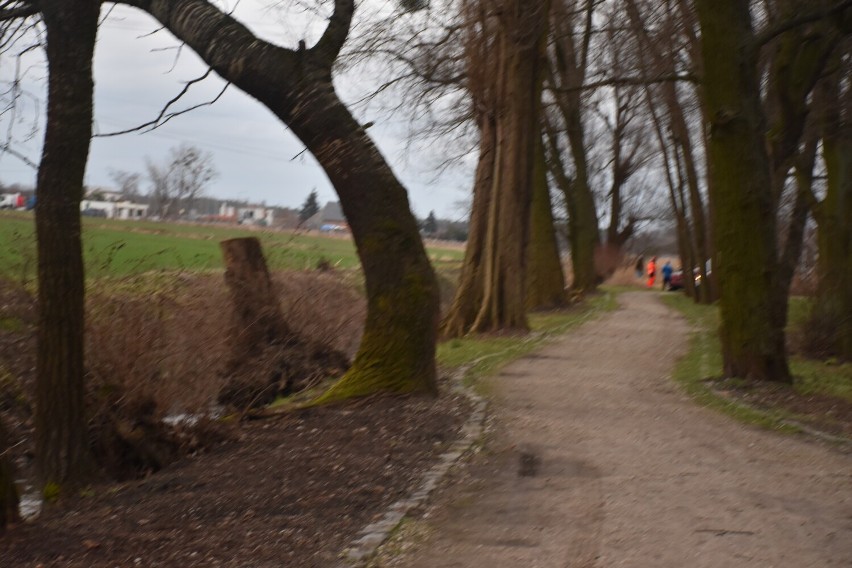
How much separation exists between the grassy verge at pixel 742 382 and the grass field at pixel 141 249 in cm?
482

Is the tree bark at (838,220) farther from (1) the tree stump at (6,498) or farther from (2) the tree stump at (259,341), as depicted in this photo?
(1) the tree stump at (6,498)

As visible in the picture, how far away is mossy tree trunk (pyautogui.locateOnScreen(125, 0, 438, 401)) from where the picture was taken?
11398mm

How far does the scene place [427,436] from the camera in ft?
34.2

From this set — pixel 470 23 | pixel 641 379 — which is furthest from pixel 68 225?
pixel 470 23

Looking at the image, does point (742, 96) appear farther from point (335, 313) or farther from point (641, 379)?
point (335, 313)

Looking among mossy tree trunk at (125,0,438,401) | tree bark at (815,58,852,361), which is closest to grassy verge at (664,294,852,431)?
tree bark at (815,58,852,361)

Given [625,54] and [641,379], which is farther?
[625,54]

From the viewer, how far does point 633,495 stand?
8305 millimetres

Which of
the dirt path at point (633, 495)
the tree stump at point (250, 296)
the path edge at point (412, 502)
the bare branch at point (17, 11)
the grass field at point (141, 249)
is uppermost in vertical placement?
the bare branch at point (17, 11)

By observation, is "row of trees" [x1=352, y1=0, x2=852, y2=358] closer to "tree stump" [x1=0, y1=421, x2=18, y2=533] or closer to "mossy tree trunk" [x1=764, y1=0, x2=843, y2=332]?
"mossy tree trunk" [x1=764, y1=0, x2=843, y2=332]

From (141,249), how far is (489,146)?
11228 mm

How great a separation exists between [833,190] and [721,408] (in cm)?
909

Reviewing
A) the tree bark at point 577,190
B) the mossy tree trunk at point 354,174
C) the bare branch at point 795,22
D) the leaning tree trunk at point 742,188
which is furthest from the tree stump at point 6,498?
the tree bark at point 577,190

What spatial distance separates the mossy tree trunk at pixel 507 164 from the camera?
67.6 feet
